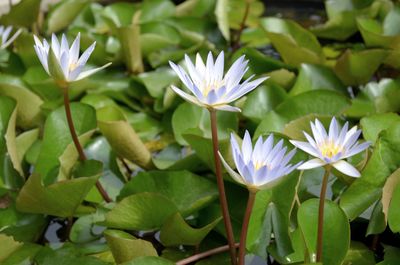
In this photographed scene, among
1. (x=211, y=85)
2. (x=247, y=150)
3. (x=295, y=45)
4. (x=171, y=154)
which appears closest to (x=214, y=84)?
(x=211, y=85)

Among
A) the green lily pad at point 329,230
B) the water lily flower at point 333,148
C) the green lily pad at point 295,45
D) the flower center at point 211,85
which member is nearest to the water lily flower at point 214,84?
the flower center at point 211,85

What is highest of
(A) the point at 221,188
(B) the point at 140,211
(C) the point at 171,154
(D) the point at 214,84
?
(D) the point at 214,84

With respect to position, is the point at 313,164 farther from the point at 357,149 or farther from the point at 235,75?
the point at 235,75

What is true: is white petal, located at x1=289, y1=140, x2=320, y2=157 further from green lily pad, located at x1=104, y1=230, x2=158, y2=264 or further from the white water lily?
green lily pad, located at x1=104, y1=230, x2=158, y2=264

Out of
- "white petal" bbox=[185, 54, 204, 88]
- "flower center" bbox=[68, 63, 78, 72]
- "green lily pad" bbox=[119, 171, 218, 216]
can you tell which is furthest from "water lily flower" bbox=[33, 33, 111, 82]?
"green lily pad" bbox=[119, 171, 218, 216]

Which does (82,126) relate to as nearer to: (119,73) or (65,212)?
(65,212)

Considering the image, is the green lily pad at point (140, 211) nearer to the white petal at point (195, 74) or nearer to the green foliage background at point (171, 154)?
the green foliage background at point (171, 154)
